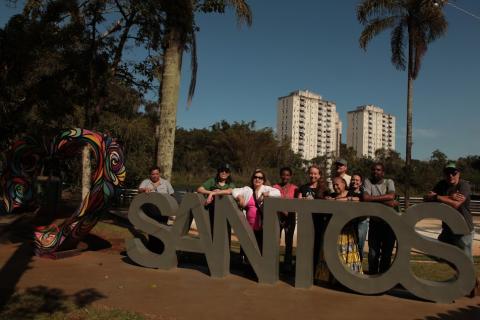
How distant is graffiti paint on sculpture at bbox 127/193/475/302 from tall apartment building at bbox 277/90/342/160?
7908cm

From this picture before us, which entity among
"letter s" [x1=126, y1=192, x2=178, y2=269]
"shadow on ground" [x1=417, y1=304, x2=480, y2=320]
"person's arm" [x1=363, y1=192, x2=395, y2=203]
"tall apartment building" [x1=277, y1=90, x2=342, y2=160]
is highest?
"tall apartment building" [x1=277, y1=90, x2=342, y2=160]

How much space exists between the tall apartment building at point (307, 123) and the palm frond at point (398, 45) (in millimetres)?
67214

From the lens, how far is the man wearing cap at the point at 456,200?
5.56m

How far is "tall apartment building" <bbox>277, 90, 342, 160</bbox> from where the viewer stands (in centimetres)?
8869

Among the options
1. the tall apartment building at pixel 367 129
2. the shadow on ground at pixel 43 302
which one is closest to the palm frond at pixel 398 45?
the shadow on ground at pixel 43 302

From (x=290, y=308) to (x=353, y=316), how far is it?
2.34 feet

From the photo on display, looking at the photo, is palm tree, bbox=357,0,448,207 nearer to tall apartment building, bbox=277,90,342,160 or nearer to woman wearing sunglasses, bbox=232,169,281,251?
woman wearing sunglasses, bbox=232,169,281,251

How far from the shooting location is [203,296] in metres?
5.41

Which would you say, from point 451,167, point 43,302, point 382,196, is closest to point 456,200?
point 451,167

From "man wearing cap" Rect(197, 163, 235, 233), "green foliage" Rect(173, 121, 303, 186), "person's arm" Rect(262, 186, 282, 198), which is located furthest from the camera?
"green foliage" Rect(173, 121, 303, 186)

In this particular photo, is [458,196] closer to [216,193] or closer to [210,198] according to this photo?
[216,193]

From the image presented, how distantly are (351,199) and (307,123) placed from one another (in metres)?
85.6

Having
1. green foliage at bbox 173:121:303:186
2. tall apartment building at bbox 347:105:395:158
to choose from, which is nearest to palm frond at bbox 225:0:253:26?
green foliage at bbox 173:121:303:186

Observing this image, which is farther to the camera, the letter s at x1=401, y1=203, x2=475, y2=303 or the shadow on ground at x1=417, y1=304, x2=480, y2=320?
the letter s at x1=401, y1=203, x2=475, y2=303
